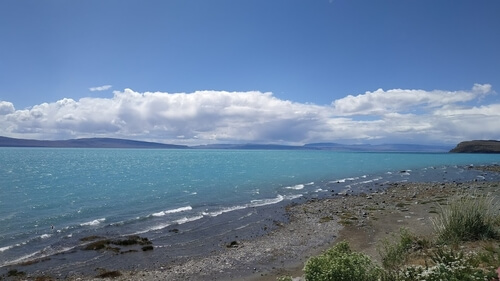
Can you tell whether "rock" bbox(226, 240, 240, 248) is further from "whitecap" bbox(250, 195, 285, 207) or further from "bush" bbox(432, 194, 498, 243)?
"whitecap" bbox(250, 195, 285, 207)

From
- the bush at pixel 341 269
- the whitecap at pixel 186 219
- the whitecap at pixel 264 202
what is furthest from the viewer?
the whitecap at pixel 264 202

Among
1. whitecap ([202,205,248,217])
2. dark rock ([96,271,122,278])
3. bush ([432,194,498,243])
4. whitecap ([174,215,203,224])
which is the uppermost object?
bush ([432,194,498,243])

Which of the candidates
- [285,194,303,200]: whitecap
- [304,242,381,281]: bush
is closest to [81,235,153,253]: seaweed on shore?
[304,242,381,281]: bush

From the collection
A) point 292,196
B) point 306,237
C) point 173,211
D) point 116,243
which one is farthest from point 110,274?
point 292,196

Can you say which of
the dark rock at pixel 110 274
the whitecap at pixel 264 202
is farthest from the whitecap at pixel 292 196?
the dark rock at pixel 110 274

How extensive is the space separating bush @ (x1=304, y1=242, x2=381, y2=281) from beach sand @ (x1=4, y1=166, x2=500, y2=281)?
28.6 feet

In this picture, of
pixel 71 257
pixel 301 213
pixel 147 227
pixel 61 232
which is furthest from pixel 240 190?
pixel 71 257

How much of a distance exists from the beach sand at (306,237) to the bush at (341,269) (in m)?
8.71

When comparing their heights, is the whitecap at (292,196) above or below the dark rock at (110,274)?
above

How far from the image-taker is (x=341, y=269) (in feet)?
26.6

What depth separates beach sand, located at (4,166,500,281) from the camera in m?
17.7

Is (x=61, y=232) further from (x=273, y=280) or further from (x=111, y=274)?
(x=273, y=280)

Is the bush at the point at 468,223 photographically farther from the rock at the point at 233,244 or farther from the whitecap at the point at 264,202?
the whitecap at the point at 264,202

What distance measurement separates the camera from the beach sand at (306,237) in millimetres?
17714
